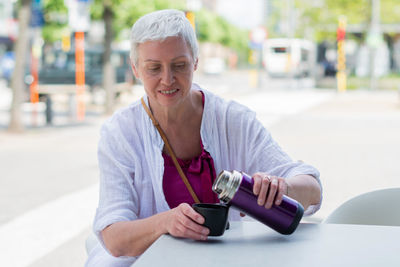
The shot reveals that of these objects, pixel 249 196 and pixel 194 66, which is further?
pixel 194 66

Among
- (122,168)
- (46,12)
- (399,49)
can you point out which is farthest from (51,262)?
(399,49)

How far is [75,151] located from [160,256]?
9.33 meters

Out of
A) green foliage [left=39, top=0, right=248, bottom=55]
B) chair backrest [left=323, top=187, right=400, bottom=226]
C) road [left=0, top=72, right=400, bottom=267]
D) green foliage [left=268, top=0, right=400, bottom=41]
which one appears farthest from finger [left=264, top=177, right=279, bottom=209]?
green foliage [left=268, top=0, right=400, bottom=41]

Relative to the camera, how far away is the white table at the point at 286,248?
1881 mm

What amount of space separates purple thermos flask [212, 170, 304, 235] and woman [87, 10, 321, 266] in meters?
0.09

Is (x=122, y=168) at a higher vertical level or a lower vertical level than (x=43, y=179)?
higher

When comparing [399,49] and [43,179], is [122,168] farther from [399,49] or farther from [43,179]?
[399,49]

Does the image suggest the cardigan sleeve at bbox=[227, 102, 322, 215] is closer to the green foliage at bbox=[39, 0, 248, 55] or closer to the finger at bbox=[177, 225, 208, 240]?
the finger at bbox=[177, 225, 208, 240]

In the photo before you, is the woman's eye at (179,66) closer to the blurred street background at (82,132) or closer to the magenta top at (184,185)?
the magenta top at (184,185)

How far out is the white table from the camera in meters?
1.88

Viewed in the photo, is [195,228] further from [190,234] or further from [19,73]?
[19,73]

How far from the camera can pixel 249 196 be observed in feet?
6.52

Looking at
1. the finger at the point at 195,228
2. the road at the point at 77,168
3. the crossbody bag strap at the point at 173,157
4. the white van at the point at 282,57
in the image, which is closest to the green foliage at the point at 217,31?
the white van at the point at 282,57

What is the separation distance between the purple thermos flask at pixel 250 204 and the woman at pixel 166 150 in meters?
0.09
